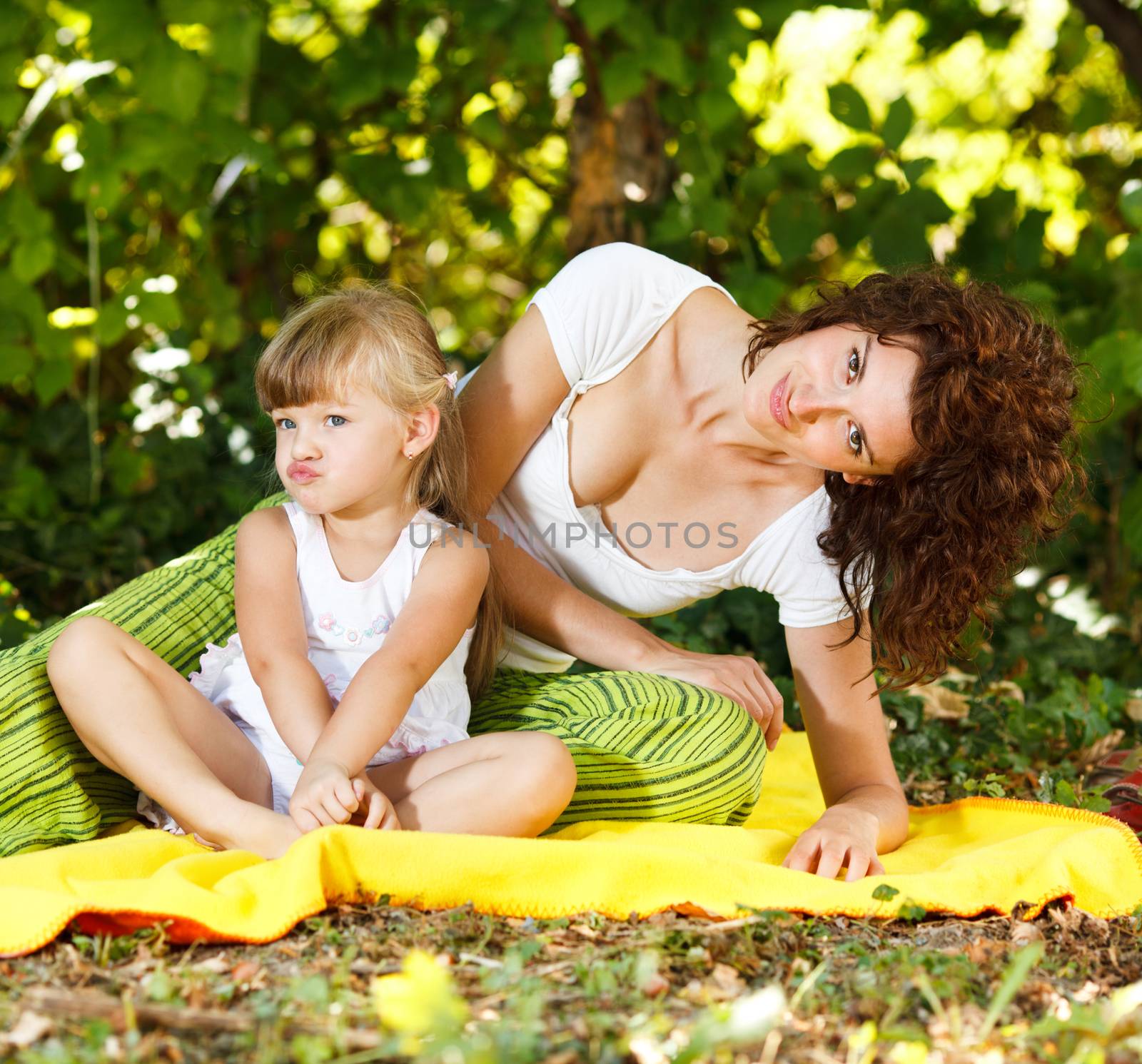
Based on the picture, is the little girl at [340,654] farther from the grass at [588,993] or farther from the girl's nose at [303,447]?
the grass at [588,993]

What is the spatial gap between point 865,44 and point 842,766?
284 cm

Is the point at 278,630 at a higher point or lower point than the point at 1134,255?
lower

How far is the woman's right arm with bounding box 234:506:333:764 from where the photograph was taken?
1.76m

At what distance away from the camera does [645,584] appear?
216 cm

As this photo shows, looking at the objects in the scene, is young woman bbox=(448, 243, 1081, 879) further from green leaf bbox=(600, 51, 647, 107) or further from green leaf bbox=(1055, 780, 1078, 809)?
green leaf bbox=(600, 51, 647, 107)

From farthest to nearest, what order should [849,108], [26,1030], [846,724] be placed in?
[849,108], [846,724], [26,1030]

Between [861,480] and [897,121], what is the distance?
4.84ft

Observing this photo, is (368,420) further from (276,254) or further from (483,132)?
(276,254)

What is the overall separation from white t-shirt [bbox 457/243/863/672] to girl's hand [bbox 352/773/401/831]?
59cm

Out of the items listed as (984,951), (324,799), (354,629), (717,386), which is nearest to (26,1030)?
(324,799)

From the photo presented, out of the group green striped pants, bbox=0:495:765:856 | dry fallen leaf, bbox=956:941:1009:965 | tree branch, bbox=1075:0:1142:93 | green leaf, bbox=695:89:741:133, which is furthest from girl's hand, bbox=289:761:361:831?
tree branch, bbox=1075:0:1142:93

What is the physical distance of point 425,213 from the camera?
3.52 metres

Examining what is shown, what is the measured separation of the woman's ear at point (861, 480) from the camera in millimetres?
1942

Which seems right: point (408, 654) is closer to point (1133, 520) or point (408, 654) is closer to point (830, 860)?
point (830, 860)
